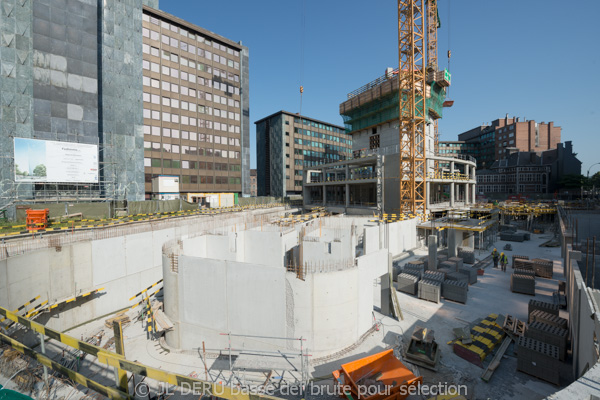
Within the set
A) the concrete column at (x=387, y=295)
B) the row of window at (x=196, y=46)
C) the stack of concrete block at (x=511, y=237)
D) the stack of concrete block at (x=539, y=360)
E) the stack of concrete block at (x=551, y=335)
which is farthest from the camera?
the row of window at (x=196, y=46)

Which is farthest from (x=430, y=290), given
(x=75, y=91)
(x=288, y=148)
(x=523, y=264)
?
(x=288, y=148)

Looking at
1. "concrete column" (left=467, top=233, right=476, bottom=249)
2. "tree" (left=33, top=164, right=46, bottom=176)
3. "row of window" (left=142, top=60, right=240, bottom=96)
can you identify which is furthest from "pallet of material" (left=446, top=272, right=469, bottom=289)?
"row of window" (left=142, top=60, right=240, bottom=96)

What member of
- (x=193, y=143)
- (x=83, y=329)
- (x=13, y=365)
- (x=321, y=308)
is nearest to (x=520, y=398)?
(x=321, y=308)

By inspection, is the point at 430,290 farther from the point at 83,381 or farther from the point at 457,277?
the point at 83,381

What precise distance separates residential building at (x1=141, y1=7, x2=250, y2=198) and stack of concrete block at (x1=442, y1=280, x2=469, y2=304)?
144 feet

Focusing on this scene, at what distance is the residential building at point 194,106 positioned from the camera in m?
44.6

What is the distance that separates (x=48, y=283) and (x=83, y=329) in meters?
3.14

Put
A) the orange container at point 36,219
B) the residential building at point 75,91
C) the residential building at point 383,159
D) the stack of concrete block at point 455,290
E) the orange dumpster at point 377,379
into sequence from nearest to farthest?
1. the orange dumpster at point 377,379
2. the stack of concrete block at point 455,290
3. the orange container at point 36,219
4. the residential building at point 75,91
5. the residential building at point 383,159

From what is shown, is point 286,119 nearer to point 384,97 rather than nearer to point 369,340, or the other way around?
point 384,97

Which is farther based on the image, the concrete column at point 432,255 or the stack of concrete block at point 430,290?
the concrete column at point 432,255

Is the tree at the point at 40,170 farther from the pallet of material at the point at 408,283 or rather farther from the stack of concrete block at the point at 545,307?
the stack of concrete block at the point at 545,307

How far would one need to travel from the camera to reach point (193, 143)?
4916cm

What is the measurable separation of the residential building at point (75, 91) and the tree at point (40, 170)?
689mm

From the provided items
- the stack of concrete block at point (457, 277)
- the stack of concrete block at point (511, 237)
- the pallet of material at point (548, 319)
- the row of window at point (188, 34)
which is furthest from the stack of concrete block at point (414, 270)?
the row of window at point (188, 34)
